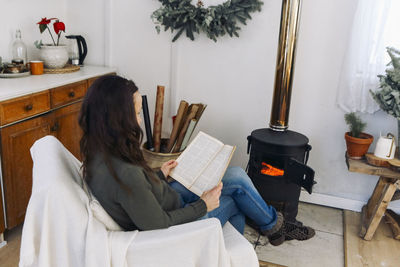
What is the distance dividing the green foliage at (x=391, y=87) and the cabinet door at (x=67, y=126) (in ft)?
6.10

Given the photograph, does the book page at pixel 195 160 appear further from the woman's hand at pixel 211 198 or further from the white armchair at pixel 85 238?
the white armchair at pixel 85 238

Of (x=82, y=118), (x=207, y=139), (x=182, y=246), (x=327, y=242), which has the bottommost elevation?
(x=327, y=242)

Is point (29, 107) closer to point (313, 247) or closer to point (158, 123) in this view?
point (158, 123)

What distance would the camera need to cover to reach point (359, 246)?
249 cm

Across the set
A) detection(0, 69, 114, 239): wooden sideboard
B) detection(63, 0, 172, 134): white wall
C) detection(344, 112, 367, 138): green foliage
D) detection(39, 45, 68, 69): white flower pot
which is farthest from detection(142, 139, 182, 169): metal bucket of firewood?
detection(344, 112, 367, 138): green foliage

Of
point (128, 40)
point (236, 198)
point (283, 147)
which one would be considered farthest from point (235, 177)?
point (128, 40)

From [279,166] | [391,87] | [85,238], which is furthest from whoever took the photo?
[279,166]

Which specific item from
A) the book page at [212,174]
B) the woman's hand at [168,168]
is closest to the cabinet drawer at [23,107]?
the woman's hand at [168,168]

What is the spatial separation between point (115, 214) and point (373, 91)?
1.90m

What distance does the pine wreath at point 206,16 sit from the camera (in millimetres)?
2691

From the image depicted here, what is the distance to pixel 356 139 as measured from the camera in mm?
2541

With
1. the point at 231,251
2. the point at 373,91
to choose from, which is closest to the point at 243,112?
the point at 373,91

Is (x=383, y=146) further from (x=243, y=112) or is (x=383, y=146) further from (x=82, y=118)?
(x=82, y=118)

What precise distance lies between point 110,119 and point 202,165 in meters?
0.65
